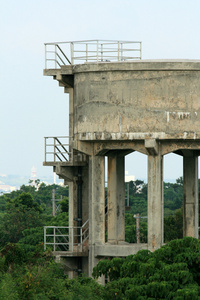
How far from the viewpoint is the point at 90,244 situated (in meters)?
44.4

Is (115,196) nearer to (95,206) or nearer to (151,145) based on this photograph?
(95,206)

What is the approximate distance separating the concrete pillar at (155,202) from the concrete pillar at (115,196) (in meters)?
5.19

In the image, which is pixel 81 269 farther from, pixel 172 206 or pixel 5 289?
pixel 172 206

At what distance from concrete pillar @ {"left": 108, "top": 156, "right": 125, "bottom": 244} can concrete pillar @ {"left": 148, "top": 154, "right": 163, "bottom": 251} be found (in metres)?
5.19

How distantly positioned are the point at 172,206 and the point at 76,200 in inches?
3607

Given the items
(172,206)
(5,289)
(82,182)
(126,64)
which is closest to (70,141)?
(82,182)

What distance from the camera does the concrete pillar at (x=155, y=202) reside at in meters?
42.9

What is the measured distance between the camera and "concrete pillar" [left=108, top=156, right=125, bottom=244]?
4819 cm

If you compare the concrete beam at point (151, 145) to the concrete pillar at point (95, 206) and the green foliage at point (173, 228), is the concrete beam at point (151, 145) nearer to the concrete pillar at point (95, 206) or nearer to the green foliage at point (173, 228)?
the concrete pillar at point (95, 206)

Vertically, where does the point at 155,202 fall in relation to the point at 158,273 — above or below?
above

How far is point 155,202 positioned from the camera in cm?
4300

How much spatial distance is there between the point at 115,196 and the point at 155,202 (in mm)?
5559

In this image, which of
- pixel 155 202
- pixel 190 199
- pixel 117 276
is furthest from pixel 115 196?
pixel 117 276

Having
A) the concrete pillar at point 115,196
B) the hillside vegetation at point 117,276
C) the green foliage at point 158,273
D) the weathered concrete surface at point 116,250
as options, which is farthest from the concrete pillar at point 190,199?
the green foliage at point 158,273
